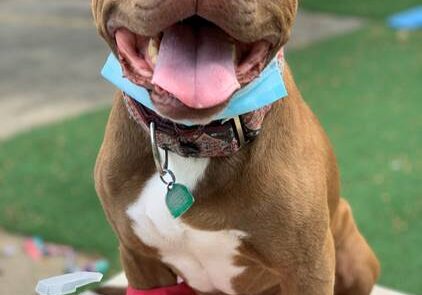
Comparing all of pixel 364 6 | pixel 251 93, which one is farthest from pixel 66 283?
pixel 364 6

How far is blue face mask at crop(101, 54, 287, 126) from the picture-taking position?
2.09 metres

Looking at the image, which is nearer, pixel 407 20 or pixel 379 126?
pixel 379 126

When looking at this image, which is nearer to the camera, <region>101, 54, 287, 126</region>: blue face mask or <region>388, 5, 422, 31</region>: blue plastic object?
<region>101, 54, 287, 126</region>: blue face mask

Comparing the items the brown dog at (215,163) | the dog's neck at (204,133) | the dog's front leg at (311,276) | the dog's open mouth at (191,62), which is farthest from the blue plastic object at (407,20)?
the dog's open mouth at (191,62)

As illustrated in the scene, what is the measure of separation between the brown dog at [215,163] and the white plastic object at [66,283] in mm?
347

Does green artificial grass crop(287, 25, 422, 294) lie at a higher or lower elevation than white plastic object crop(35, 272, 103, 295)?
lower

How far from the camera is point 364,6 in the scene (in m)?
11.4

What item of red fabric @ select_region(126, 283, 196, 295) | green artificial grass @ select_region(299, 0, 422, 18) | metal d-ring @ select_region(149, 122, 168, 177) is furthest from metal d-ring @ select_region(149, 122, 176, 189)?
green artificial grass @ select_region(299, 0, 422, 18)

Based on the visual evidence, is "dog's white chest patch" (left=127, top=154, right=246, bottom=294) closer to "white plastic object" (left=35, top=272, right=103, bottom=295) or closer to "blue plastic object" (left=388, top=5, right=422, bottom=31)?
"white plastic object" (left=35, top=272, right=103, bottom=295)

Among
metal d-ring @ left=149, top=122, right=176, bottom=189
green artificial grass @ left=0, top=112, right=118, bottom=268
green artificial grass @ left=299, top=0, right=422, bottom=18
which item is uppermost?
metal d-ring @ left=149, top=122, right=176, bottom=189

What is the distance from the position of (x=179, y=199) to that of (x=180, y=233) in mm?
130

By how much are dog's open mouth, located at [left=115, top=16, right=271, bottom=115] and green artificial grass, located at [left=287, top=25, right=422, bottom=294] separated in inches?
90.6

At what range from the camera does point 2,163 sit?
574 centimetres

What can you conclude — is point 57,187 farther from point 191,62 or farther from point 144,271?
point 191,62
